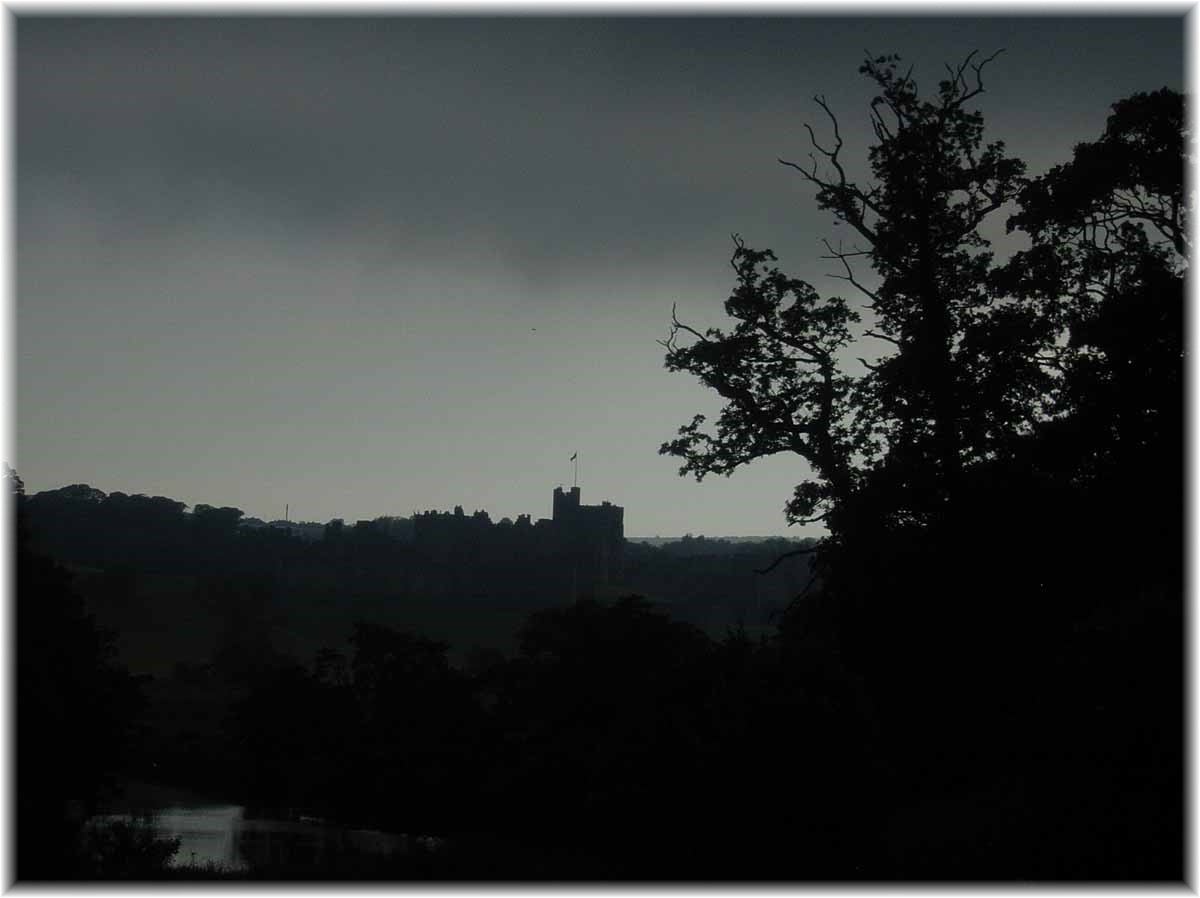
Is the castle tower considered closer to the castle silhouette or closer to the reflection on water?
the castle silhouette

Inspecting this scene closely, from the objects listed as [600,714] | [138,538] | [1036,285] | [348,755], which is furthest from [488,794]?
[138,538]

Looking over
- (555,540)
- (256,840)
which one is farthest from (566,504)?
(256,840)

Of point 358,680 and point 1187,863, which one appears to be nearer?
point 1187,863

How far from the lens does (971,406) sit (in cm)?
2933

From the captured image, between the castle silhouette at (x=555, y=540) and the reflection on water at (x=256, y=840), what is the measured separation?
79955 mm

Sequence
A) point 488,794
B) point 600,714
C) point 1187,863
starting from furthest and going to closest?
point 488,794 → point 600,714 → point 1187,863

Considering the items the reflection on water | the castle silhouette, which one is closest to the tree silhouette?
the reflection on water

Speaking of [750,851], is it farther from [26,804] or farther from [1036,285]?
[1036,285]

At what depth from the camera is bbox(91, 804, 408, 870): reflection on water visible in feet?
79.7

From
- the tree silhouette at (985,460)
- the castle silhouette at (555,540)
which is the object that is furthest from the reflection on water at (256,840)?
the castle silhouette at (555,540)

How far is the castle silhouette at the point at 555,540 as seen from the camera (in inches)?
5007

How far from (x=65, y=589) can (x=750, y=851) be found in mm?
16063

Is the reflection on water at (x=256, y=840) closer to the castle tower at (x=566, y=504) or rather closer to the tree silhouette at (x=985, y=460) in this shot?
the tree silhouette at (x=985, y=460)

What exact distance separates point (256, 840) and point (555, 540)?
10109 centimetres
